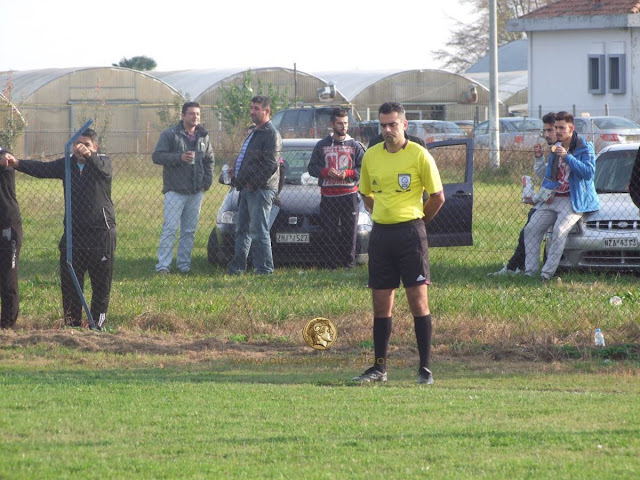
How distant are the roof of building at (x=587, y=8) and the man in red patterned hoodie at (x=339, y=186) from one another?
27.7 meters

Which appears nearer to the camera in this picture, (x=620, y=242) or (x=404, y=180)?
(x=404, y=180)

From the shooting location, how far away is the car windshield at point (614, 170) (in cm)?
1338

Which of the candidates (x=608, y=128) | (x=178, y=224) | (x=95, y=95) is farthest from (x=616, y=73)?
(x=178, y=224)

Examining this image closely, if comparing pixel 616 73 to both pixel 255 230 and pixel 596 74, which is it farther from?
pixel 255 230

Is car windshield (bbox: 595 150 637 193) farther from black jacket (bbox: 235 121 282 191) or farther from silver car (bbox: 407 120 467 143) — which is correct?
silver car (bbox: 407 120 467 143)

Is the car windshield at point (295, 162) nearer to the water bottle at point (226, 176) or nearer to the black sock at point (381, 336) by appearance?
the water bottle at point (226, 176)

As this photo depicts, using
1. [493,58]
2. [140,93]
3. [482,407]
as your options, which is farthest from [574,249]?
[140,93]

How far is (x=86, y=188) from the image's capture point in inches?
411

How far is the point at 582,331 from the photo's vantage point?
32.9 feet

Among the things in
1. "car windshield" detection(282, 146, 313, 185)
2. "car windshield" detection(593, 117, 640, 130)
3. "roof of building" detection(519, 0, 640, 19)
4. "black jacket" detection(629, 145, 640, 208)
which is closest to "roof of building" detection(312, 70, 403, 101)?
"roof of building" detection(519, 0, 640, 19)

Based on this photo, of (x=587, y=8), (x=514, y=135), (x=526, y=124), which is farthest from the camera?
(x=587, y=8)

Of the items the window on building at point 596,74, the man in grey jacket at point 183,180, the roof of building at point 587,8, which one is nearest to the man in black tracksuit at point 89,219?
the man in grey jacket at point 183,180

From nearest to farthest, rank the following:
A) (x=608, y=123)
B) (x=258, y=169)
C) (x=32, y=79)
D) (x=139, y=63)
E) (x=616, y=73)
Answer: (x=258, y=169) < (x=608, y=123) < (x=616, y=73) < (x=32, y=79) < (x=139, y=63)

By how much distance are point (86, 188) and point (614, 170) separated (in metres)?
6.82
